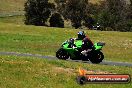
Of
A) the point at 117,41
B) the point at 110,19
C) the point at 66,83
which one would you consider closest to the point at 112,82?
the point at 66,83

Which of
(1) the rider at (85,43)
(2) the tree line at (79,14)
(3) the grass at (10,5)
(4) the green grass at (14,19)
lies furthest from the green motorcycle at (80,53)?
(3) the grass at (10,5)

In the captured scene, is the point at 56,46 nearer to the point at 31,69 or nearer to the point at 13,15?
the point at 31,69

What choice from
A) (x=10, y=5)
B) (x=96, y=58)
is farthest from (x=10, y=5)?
(x=96, y=58)

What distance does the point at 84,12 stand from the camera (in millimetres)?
109125

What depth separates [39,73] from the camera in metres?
21.5

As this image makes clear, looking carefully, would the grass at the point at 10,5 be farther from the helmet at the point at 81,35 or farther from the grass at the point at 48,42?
the helmet at the point at 81,35

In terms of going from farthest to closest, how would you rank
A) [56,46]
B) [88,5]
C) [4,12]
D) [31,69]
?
[4,12] < [88,5] < [56,46] < [31,69]

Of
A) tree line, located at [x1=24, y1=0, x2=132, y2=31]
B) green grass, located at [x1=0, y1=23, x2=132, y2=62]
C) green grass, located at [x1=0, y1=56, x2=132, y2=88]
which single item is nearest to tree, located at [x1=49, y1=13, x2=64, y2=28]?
tree line, located at [x1=24, y1=0, x2=132, y2=31]

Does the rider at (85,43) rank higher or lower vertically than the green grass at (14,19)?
higher

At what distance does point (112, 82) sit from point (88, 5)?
94284 mm

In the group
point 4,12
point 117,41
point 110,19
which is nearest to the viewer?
point 117,41

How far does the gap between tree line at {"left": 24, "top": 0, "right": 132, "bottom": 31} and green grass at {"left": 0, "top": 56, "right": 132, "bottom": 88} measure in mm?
76647

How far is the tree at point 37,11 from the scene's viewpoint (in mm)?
100956

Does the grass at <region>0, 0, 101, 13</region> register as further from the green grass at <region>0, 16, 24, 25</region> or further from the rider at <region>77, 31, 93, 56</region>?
the rider at <region>77, 31, 93, 56</region>
